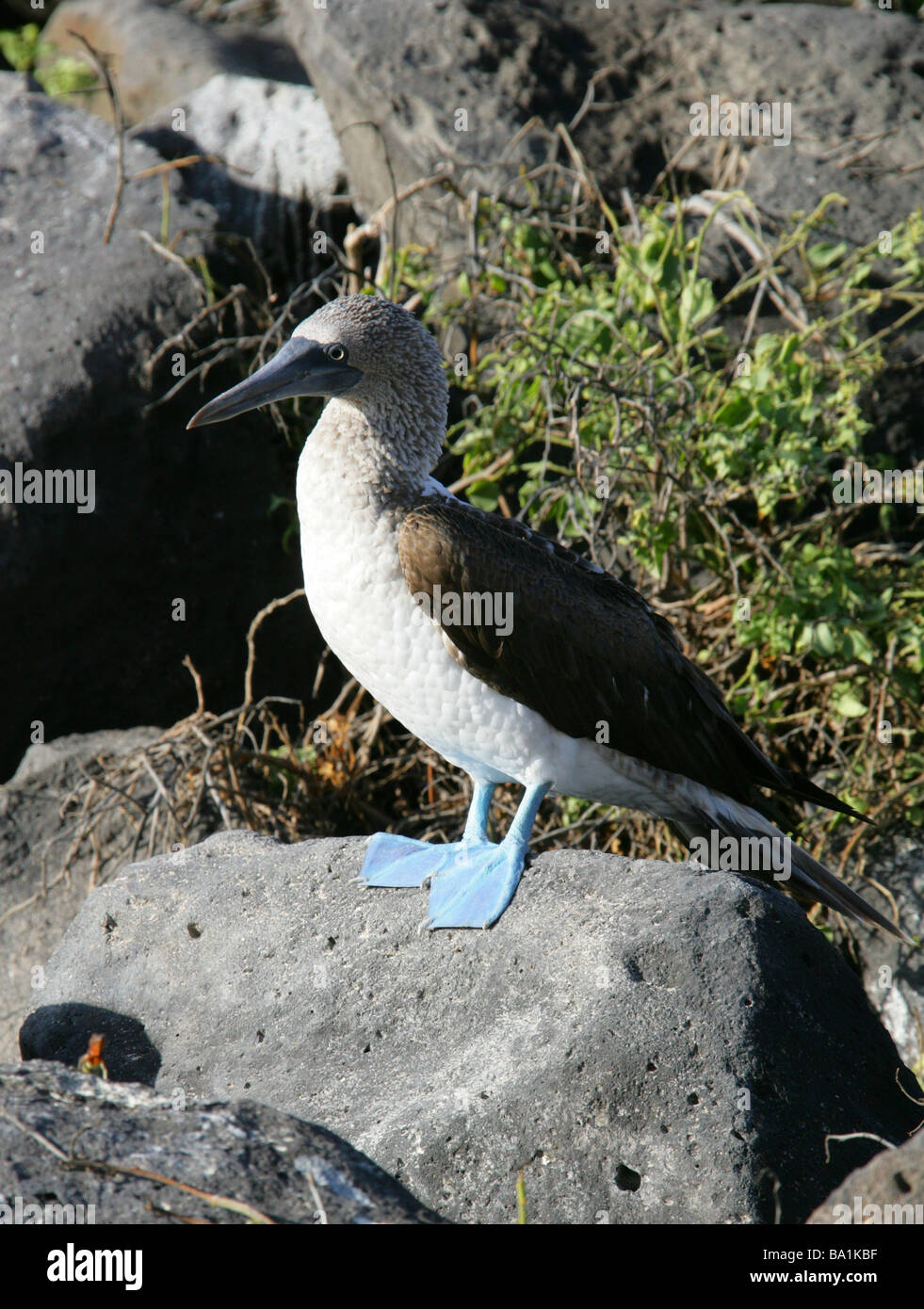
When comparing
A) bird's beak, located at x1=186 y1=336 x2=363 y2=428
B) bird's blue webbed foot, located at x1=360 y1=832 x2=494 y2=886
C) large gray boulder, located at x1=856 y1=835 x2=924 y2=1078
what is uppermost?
bird's beak, located at x1=186 y1=336 x2=363 y2=428

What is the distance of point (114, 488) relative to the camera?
562 centimetres

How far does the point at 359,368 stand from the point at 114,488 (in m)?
2.14

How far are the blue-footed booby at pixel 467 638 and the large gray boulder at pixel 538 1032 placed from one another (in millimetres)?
203

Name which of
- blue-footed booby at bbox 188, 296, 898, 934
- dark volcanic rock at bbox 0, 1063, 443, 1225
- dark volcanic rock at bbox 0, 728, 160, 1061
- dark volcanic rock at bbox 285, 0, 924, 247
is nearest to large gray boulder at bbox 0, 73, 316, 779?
dark volcanic rock at bbox 0, 728, 160, 1061

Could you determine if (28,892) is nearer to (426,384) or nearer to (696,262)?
(426,384)

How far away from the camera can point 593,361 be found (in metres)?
5.46

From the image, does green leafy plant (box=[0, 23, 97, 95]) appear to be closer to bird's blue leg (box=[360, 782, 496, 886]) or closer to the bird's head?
the bird's head

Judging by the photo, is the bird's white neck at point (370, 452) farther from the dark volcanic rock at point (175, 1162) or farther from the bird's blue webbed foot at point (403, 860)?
the dark volcanic rock at point (175, 1162)

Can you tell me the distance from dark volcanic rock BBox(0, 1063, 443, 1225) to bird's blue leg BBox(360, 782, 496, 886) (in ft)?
3.43

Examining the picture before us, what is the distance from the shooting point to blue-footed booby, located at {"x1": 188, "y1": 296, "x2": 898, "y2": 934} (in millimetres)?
3641

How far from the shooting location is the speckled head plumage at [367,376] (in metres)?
3.76

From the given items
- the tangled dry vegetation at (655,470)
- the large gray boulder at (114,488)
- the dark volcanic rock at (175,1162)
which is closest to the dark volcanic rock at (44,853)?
the tangled dry vegetation at (655,470)
